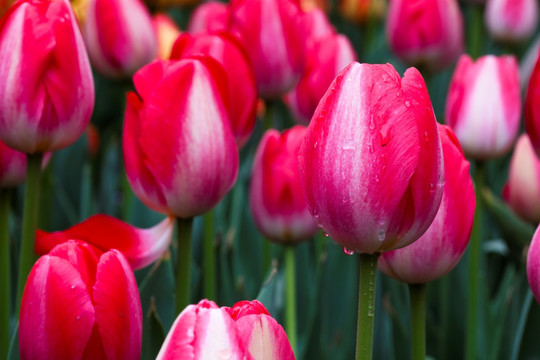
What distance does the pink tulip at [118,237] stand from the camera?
765 millimetres

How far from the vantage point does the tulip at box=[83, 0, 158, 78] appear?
4.18 feet

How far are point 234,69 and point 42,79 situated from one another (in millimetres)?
224

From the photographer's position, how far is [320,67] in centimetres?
143

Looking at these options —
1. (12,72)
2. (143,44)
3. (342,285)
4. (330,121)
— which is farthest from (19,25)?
(342,285)

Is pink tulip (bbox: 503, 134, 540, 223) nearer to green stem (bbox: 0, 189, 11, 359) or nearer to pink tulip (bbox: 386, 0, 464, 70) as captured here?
pink tulip (bbox: 386, 0, 464, 70)

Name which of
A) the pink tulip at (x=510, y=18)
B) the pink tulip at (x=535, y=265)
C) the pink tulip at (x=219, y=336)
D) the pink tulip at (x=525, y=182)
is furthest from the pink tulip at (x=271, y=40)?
the pink tulip at (x=510, y=18)

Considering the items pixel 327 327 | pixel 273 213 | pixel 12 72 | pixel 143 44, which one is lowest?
pixel 327 327

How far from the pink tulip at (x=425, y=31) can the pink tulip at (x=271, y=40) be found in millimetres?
470

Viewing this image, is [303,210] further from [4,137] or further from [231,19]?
[4,137]

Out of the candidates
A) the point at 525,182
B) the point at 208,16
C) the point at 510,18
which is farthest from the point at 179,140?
the point at 510,18

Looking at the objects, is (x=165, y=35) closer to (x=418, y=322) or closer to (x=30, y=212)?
(x=30, y=212)

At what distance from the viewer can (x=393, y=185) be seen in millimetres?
587

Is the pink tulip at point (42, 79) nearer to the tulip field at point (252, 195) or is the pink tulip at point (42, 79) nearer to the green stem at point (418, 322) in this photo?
the tulip field at point (252, 195)

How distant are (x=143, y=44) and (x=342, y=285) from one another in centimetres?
48
